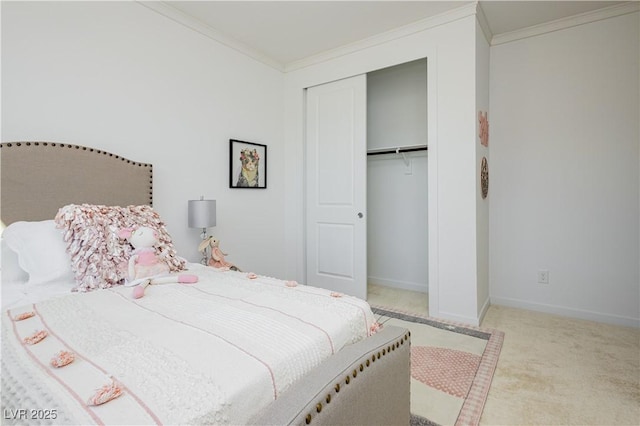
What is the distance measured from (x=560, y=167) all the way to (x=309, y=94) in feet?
8.46

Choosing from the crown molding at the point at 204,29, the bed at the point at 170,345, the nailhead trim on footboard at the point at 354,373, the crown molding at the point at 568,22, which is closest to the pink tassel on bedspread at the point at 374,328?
the bed at the point at 170,345

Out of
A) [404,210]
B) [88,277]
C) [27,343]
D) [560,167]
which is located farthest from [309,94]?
[27,343]

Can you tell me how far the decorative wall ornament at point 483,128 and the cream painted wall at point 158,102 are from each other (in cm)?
207

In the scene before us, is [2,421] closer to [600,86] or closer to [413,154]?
[413,154]

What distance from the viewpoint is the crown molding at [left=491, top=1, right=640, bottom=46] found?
2.63 m

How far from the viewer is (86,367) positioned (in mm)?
795

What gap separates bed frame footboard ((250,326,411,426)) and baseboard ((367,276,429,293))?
2494 millimetres

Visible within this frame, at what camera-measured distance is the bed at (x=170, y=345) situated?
70 cm

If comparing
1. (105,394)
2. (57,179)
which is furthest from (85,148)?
(105,394)

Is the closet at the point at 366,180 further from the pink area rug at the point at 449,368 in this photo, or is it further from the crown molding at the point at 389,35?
the pink area rug at the point at 449,368

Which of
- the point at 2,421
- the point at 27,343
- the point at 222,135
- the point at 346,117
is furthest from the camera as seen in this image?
the point at 346,117

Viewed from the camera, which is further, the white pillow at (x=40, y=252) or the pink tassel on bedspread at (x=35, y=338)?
the white pillow at (x=40, y=252)

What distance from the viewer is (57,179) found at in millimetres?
1920

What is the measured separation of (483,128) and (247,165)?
226cm
